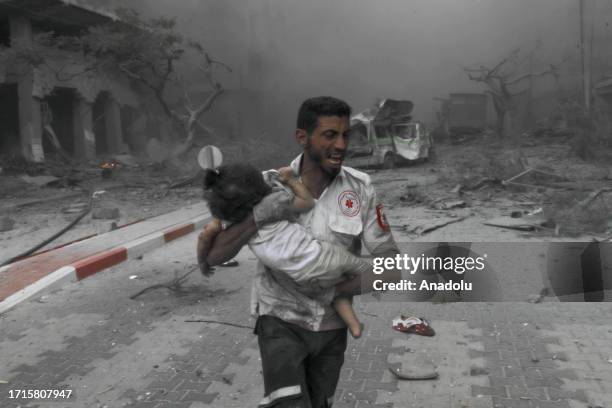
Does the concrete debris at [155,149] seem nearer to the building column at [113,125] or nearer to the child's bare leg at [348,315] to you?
the building column at [113,125]

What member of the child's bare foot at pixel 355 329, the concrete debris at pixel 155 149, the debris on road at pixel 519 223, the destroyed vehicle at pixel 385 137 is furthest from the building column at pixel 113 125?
the child's bare foot at pixel 355 329

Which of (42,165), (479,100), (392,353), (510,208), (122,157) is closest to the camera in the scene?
(392,353)

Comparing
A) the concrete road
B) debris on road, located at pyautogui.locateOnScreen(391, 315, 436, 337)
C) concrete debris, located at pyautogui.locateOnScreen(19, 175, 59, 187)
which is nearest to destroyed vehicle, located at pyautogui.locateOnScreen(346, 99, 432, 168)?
concrete debris, located at pyautogui.locateOnScreen(19, 175, 59, 187)

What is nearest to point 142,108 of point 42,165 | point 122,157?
point 122,157

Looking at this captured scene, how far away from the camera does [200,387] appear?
2.98 meters

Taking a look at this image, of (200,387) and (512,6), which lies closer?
(200,387)

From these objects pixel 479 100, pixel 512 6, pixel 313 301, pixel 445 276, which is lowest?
pixel 445 276

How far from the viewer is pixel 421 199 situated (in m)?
10.6

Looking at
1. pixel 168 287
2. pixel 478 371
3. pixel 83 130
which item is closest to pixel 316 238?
Answer: pixel 478 371

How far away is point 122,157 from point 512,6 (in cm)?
2359

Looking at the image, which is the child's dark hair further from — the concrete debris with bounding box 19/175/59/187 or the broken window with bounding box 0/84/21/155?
the broken window with bounding box 0/84/21/155

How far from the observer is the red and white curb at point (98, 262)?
477cm

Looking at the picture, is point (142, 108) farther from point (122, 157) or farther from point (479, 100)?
point (479, 100)

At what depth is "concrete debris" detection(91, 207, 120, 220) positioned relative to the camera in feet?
30.8
